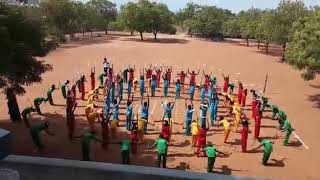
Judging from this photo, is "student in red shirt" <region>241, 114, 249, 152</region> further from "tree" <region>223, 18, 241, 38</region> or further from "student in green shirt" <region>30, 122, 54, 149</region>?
"tree" <region>223, 18, 241, 38</region>

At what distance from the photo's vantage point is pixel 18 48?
40.3 feet

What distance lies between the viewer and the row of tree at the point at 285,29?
19.9 metres

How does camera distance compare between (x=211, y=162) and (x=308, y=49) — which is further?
(x=308, y=49)

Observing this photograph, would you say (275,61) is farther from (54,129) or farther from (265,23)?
(54,129)

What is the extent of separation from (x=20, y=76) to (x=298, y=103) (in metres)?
14.1

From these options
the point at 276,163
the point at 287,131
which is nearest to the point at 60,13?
the point at 287,131

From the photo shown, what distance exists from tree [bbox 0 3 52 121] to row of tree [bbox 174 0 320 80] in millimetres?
12107

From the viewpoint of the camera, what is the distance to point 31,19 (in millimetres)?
13672

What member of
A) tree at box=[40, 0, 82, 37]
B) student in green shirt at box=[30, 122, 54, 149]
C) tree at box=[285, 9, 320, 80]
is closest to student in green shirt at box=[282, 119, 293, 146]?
tree at box=[285, 9, 320, 80]

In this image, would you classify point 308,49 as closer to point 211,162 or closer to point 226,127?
point 226,127

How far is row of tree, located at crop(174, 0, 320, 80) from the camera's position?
65.3ft

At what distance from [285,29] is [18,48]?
3019 cm

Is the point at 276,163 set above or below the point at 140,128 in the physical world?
below

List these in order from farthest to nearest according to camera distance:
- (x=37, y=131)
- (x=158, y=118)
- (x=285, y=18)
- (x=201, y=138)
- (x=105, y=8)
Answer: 1. (x=105, y=8)
2. (x=285, y=18)
3. (x=158, y=118)
4. (x=201, y=138)
5. (x=37, y=131)
